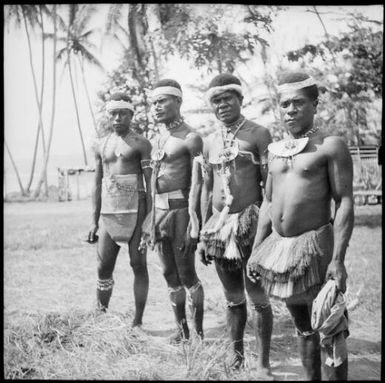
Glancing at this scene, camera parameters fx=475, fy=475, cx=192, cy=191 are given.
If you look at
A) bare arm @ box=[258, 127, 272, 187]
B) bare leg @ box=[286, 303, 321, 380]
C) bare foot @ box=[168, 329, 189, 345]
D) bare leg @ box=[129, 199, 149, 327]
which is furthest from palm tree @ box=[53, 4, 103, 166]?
bare leg @ box=[286, 303, 321, 380]

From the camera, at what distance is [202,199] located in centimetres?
362

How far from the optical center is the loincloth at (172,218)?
387cm

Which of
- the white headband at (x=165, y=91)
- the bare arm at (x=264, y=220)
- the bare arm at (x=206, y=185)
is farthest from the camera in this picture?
the white headband at (x=165, y=91)

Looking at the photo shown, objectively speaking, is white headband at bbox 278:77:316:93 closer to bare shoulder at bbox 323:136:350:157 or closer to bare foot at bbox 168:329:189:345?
bare shoulder at bbox 323:136:350:157

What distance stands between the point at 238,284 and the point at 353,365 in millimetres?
1031

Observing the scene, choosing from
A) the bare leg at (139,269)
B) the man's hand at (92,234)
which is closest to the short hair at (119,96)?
the bare leg at (139,269)

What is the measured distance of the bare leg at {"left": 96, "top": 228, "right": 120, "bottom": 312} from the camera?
430 centimetres

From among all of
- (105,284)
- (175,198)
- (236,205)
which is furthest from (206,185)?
(105,284)

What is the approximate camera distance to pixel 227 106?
337 centimetres

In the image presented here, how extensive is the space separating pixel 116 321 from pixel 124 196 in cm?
110

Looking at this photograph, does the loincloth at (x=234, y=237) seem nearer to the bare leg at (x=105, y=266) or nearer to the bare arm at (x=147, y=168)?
the bare arm at (x=147, y=168)

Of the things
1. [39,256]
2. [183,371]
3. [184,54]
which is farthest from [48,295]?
[184,54]

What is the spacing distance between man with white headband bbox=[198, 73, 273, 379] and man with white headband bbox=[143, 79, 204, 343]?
0.40 metres

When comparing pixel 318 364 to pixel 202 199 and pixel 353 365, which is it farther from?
pixel 202 199
